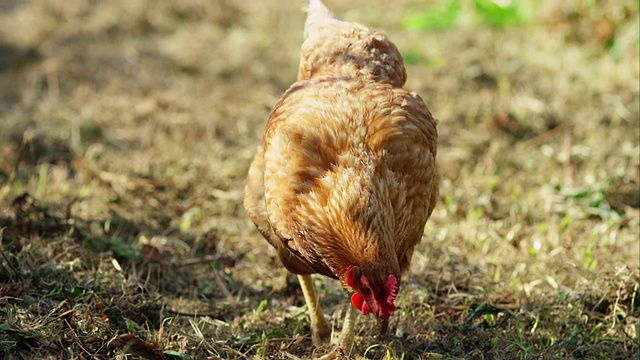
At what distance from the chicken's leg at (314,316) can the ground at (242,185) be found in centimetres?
7

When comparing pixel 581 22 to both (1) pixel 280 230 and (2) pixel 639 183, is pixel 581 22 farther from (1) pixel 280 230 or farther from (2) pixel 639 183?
(1) pixel 280 230

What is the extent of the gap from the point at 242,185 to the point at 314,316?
77.4 inches

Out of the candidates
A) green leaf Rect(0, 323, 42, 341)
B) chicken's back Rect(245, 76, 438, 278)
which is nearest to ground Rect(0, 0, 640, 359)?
green leaf Rect(0, 323, 42, 341)

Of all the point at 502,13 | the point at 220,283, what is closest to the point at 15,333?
the point at 220,283

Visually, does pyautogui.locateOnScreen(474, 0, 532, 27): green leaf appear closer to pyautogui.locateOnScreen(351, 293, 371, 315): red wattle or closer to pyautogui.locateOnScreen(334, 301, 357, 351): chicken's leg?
pyautogui.locateOnScreen(334, 301, 357, 351): chicken's leg

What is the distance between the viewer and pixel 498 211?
Result: 16.5ft

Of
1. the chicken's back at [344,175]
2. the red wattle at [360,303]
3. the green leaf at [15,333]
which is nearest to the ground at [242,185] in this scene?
the green leaf at [15,333]

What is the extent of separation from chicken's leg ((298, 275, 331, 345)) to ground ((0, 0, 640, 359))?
0.07 metres

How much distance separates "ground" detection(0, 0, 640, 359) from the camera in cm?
356

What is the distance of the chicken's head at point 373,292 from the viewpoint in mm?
2770

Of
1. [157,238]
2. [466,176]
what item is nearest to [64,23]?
[157,238]

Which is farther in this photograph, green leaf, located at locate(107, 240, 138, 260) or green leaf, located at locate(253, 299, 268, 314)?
green leaf, located at locate(107, 240, 138, 260)

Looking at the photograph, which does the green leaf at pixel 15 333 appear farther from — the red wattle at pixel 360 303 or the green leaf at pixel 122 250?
the red wattle at pixel 360 303

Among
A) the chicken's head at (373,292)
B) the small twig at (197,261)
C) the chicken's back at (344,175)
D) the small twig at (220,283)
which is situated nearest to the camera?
the chicken's head at (373,292)
